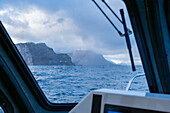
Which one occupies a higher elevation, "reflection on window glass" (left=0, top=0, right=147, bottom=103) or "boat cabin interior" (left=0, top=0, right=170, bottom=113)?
"reflection on window glass" (left=0, top=0, right=147, bottom=103)

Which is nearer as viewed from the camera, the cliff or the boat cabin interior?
the boat cabin interior

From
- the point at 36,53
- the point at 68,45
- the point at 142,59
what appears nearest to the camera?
the point at 142,59

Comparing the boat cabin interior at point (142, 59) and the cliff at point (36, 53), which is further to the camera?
the cliff at point (36, 53)

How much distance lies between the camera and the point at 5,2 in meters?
2.56

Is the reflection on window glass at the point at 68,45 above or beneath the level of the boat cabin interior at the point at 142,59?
above

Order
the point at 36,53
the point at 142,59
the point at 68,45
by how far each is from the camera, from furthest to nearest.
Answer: the point at 68,45 → the point at 36,53 → the point at 142,59

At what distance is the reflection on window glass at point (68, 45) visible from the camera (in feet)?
7.90

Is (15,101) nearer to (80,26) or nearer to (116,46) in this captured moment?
(116,46)

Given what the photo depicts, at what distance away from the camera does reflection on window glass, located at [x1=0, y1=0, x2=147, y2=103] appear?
2409 millimetres

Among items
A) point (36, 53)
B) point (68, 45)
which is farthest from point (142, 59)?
point (68, 45)

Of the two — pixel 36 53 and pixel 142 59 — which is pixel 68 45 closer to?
pixel 36 53

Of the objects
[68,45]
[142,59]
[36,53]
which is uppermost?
[68,45]

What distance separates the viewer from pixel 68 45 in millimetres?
9898

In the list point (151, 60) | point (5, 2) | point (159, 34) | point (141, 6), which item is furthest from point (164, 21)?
point (5, 2)
